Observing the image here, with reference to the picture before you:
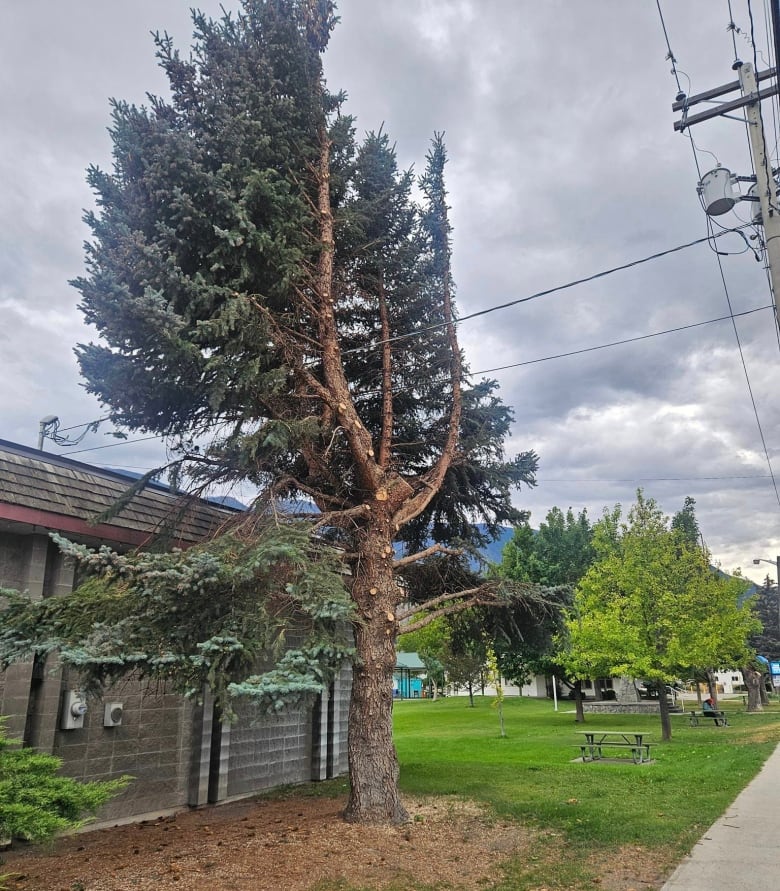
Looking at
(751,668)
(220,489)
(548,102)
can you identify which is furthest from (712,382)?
(751,668)

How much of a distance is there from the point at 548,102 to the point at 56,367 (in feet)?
52.7

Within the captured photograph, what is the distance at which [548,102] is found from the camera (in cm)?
889

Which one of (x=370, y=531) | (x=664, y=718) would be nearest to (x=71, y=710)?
(x=370, y=531)

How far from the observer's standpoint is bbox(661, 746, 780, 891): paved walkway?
539cm

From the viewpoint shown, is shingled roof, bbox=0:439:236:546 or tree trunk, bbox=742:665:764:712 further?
tree trunk, bbox=742:665:764:712

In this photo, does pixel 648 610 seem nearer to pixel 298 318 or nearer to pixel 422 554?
pixel 422 554

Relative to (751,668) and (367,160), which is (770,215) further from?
(751,668)

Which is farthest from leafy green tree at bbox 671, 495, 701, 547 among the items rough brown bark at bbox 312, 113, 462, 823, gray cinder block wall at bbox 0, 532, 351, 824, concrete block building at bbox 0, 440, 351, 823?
concrete block building at bbox 0, 440, 351, 823

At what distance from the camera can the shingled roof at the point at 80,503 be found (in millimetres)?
6914

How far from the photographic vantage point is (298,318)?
9.02 metres

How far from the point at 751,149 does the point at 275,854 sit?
810 centimetres

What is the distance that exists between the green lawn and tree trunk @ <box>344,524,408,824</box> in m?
1.87

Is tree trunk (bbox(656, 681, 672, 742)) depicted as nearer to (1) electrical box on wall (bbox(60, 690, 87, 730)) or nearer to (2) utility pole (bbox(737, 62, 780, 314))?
(1) electrical box on wall (bbox(60, 690, 87, 730))

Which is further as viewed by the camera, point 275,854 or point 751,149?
point 275,854
